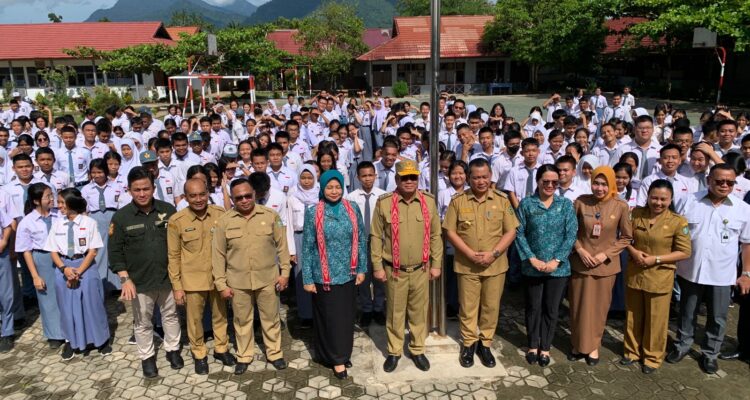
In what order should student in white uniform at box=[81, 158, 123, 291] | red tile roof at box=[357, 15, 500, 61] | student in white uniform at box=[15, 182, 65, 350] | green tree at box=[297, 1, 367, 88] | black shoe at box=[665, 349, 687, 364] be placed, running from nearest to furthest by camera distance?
black shoe at box=[665, 349, 687, 364] < student in white uniform at box=[15, 182, 65, 350] < student in white uniform at box=[81, 158, 123, 291] < red tile roof at box=[357, 15, 500, 61] < green tree at box=[297, 1, 367, 88]

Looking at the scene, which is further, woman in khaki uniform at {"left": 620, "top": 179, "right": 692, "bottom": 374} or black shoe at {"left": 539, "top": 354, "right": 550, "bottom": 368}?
black shoe at {"left": 539, "top": 354, "right": 550, "bottom": 368}

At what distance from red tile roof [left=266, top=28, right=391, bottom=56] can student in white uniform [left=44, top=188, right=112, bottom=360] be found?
31356 mm

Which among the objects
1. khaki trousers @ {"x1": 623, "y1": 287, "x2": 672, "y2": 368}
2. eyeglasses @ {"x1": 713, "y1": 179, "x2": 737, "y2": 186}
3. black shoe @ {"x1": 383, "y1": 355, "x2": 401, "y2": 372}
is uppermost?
eyeglasses @ {"x1": 713, "y1": 179, "x2": 737, "y2": 186}

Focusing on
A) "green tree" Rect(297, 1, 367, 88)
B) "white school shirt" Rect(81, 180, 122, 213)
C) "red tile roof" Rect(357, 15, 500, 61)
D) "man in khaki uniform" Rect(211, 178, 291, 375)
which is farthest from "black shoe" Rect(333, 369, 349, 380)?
"green tree" Rect(297, 1, 367, 88)

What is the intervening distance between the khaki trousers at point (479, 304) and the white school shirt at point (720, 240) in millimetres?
1557

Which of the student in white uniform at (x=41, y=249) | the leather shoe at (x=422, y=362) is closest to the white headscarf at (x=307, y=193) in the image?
the leather shoe at (x=422, y=362)

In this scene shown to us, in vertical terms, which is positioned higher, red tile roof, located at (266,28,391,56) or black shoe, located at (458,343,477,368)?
red tile roof, located at (266,28,391,56)

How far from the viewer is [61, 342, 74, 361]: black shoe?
15.2 feet

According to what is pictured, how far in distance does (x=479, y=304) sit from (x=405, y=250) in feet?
2.75

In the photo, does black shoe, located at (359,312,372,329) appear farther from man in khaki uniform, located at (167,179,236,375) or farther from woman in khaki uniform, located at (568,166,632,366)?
woman in khaki uniform, located at (568,166,632,366)

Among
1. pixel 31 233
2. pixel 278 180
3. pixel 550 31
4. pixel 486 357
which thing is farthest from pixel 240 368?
pixel 550 31

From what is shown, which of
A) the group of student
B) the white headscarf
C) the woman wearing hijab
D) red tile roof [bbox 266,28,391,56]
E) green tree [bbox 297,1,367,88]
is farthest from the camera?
red tile roof [bbox 266,28,391,56]

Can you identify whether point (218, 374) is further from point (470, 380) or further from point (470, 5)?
point (470, 5)

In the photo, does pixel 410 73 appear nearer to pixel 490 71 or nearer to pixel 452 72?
pixel 452 72
